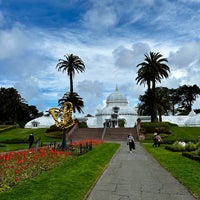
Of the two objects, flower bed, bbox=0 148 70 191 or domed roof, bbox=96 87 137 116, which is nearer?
flower bed, bbox=0 148 70 191

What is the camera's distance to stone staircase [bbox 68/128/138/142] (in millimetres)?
46656

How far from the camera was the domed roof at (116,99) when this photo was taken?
75500 mm

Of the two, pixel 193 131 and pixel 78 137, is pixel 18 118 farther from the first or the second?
pixel 193 131

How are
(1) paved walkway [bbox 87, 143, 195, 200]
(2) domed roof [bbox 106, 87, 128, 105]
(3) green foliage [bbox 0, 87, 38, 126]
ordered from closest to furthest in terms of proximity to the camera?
(1) paved walkway [bbox 87, 143, 195, 200]
(2) domed roof [bbox 106, 87, 128, 105]
(3) green foliage [bbox 0, 87, 38, 126]

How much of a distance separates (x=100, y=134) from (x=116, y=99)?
28.6 m

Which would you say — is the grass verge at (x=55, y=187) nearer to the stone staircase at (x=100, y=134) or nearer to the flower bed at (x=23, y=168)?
the flower bed at (x=23, y=168)

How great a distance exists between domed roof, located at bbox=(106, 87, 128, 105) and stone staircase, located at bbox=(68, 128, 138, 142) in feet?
82.2

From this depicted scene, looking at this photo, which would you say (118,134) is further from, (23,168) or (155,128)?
(23,168)

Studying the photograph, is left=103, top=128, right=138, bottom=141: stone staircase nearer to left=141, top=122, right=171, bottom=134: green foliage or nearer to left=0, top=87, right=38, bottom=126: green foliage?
left=141, top=122, right=171, bottom=134: green foliage

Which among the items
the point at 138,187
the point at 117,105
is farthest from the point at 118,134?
the point at 138,187

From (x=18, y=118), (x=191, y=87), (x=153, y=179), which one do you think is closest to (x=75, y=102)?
(x=18, y=118)

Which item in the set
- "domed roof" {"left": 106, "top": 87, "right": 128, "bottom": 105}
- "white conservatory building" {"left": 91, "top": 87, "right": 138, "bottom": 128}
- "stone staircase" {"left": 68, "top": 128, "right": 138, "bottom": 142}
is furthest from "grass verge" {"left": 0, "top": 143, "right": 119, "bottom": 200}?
"domed roof" {"left": 106, "top": 87, "right": 128, "bottom": 105}

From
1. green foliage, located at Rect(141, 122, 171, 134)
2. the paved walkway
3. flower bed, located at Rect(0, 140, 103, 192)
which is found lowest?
the paved walkway

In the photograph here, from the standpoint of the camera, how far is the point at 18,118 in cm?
9369
